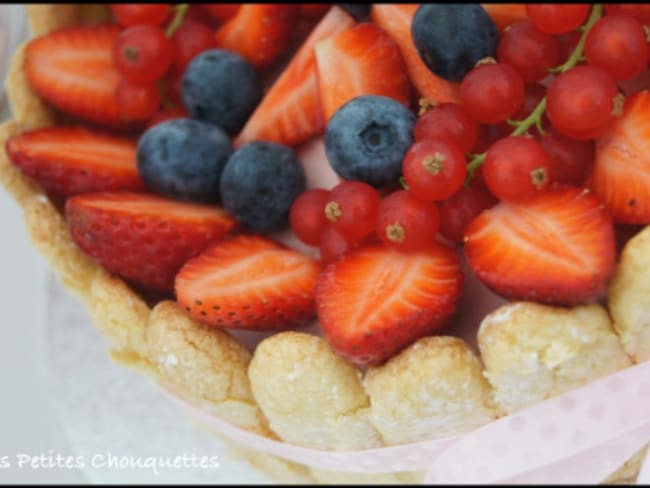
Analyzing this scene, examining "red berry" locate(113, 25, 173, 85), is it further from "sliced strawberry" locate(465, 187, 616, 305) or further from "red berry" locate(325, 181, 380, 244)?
"sliced strawberry" locate(465, 187, 616, 305)

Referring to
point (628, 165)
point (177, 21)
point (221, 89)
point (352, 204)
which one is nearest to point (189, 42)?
point (177, 21)

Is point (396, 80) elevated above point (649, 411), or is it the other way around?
point (396, 80)

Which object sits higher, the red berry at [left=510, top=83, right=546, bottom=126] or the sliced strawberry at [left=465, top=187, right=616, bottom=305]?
the red berry at [left=510, top=83, right=546, bottom=126]

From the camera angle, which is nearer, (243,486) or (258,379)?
(258,379)

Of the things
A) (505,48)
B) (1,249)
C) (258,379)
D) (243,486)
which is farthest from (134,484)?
(505,48)

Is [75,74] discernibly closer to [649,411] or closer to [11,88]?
[11,88]

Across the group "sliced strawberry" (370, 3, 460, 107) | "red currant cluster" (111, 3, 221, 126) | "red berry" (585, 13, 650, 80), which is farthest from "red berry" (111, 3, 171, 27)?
"red berry" (585, 13, 650, 80)

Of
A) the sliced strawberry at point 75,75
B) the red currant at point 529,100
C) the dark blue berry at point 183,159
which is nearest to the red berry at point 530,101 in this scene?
the red currant at point 529,100

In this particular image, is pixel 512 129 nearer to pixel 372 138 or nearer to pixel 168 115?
pixel 372 138
